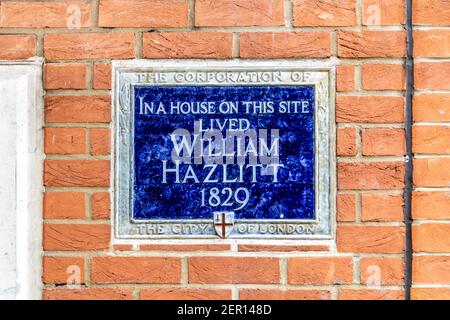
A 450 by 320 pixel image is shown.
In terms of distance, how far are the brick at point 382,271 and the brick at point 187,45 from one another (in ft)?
2.65

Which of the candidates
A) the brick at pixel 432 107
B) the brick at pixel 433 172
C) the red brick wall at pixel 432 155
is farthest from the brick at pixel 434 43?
the brick at pixel 433 172

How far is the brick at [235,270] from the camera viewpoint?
236cm

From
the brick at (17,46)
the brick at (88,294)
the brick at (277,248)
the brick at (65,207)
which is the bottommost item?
the brick at (88,294)

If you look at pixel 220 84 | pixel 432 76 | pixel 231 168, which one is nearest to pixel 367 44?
pixel 432 76

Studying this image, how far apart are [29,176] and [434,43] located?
1.37 metres

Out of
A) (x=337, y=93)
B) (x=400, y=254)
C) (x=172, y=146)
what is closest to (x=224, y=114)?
(x=172, y=146)

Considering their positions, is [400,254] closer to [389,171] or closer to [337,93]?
[389,171]

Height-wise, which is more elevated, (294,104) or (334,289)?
(294,104)

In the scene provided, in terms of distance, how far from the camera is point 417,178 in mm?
2334

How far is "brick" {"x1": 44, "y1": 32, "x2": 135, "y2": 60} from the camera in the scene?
94.0 inches

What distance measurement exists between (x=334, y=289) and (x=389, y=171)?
0.42m

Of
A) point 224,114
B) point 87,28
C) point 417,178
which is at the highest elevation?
→ point 87,28

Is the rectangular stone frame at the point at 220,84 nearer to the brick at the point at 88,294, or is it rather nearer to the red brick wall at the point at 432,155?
the brick at the point at 88,294

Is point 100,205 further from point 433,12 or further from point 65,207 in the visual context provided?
point 433,12
